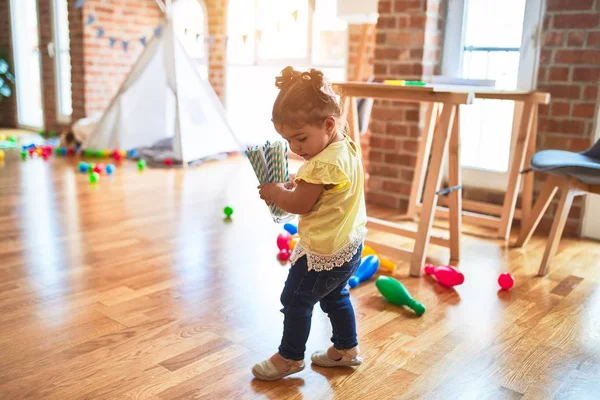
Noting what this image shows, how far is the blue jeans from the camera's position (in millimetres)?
1303

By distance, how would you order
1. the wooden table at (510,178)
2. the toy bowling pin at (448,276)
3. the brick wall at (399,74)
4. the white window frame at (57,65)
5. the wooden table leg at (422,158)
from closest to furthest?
1. the toy bowling pin at (448,276)
2. the wooden table at (510,178)
3. the wooden table leg at (422,158)
4. the brick wall at (399,74)
5. the white window frame at (57,65)

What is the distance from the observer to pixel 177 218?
2.78 meters

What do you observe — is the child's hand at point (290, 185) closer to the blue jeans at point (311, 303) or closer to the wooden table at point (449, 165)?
the blue jeans at point (311, 303)

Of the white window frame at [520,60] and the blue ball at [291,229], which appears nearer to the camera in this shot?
the blue ball at [291,229]

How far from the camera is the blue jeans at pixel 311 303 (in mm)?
1303

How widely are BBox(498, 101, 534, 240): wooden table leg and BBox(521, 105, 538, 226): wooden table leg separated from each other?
0.03m

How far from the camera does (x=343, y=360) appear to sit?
4.69 ft

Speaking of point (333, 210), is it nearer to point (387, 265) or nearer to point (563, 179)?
point (387, 265)

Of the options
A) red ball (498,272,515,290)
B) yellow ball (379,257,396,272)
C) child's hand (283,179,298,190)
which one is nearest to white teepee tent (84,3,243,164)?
yellow ball (379,257,396,272)

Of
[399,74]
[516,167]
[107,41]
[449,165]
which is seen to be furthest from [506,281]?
[107,41]

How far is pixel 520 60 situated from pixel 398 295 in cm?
160

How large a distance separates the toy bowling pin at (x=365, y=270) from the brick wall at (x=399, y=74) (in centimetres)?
118

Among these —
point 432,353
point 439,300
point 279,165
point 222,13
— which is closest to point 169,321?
point 279,165

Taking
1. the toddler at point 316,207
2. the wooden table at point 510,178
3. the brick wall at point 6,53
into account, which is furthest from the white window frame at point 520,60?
the brick wall at point 6,53
